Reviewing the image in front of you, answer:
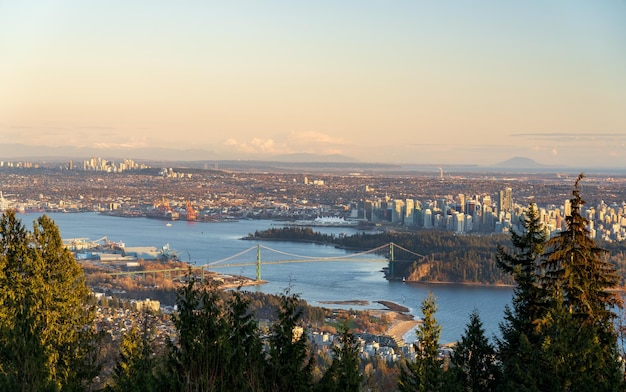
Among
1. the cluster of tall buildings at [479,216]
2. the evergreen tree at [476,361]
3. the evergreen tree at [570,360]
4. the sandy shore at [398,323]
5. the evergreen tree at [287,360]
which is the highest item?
the evergreen tree at [287,360]

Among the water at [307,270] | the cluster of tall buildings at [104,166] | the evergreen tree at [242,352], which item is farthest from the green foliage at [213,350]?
the cluster of tall buildings at [104,166]

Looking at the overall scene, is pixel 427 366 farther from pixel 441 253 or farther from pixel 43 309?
pixel 441 253

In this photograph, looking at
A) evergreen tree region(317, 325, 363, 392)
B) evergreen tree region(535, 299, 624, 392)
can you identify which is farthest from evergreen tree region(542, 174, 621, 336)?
evergreen tree region(317, 325, 363, 392)

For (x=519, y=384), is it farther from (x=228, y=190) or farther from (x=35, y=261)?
(x=228, y=190)

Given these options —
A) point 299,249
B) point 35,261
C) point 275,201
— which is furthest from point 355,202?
point 35,261

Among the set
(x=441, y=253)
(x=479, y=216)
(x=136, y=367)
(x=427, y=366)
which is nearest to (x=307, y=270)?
(x=441, y=253)

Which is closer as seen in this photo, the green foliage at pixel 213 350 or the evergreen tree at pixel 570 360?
the green foliage at pixel 213 350

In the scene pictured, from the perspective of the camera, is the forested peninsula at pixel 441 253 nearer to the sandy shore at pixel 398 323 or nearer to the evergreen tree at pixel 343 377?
the sandy shore at pixel 398 323
